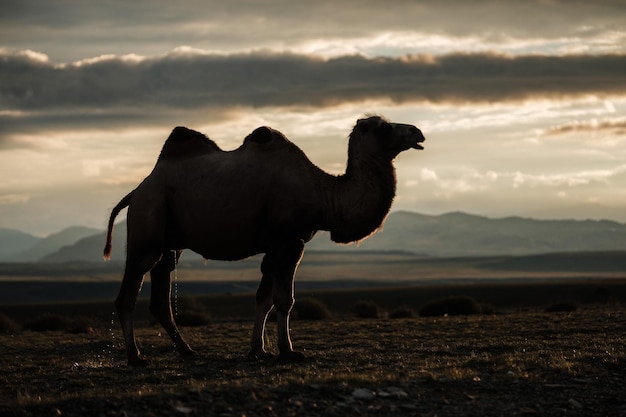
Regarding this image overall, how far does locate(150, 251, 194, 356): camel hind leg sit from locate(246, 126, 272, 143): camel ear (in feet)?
8.87

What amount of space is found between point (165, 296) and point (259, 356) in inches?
89.2

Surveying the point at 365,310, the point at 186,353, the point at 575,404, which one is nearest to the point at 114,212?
the point at 186,353

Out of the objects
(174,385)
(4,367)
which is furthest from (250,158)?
(4,367)

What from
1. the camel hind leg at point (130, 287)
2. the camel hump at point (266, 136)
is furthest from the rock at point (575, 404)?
the camel hind leg at point (130, 287)

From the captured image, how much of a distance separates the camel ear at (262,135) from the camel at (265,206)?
0.7 inches

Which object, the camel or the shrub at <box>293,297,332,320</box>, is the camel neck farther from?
the shrub at <box>293,297,332,320</box>

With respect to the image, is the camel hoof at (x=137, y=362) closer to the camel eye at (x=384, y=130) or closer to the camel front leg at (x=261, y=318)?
the camel front leg at (x=261, y=318)

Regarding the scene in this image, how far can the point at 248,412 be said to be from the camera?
1020 centimetres

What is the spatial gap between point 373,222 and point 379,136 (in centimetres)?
143

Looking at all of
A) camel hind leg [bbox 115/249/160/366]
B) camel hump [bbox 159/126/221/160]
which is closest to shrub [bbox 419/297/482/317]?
camel hump [bbox 159/126/221/160]

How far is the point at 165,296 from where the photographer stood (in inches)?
661

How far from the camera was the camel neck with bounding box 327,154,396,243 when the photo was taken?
15242 mm

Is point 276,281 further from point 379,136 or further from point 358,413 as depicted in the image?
point 358,413

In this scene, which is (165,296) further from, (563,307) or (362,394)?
(563,307)
